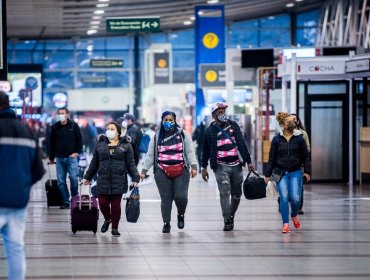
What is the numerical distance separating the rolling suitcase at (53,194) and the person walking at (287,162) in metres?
5.58

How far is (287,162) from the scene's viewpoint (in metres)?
14.8

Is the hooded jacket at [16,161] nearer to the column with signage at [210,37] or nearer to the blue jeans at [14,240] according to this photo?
the blue jeans at [14,240]

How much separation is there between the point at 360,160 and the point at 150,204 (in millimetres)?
6993

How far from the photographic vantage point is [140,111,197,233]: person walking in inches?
584

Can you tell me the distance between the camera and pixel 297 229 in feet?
50.2

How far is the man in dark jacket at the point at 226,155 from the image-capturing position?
49.3ft

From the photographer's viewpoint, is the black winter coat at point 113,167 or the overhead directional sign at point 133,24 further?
the overhead directional sign at point 133,24

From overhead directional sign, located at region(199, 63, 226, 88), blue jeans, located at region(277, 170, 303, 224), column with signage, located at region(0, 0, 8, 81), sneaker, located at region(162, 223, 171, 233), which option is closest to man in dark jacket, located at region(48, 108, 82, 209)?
column with signage, located at region(0, 0, 8, 81)

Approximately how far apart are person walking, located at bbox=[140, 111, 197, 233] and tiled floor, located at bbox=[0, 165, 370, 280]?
473 mm

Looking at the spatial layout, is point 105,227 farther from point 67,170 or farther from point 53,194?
point 53,194

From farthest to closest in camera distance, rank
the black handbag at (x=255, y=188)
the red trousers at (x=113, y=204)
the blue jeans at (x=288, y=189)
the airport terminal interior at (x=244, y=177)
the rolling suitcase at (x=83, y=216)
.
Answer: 1. the black handbag at (x=255, y=188)
2. the blue jeans at (x=288, y=189)
3. the rolling suitcase at (x=83, y=216)
4. the red trousers at (x=113, y=204)
5. the airport terminal interior at (x=244, y=177)

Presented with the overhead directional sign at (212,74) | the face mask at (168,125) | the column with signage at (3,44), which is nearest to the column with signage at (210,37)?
the overhead directional sign at (212,74)

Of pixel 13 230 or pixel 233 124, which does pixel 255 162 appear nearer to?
pixel 233 124

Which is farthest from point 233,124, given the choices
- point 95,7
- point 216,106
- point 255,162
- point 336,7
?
point 336,7
